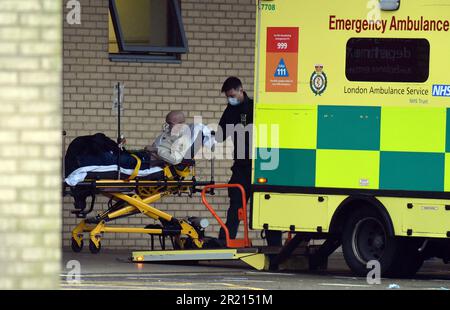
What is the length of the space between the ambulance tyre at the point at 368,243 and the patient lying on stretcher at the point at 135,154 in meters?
1.85

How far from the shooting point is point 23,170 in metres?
6.64

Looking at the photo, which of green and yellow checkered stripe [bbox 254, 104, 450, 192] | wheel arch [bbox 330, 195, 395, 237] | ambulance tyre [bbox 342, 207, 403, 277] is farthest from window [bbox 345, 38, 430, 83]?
ambulance tyre [bbox 342, 207, 403, 277]

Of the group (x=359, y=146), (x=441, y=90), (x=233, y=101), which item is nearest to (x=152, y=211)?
(x=233, y=101)

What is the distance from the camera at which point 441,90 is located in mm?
12867

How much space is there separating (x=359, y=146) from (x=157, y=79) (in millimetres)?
3830

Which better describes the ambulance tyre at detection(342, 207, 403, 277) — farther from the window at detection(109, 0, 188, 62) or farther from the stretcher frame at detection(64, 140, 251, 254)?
the window at detection(109, 0, 188, 62)

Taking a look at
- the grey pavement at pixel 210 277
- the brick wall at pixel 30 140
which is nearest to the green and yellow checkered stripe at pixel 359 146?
the grey pavement at pixel 210 277

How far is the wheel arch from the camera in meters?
13.1

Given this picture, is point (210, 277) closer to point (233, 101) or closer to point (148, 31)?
point (233, 101)

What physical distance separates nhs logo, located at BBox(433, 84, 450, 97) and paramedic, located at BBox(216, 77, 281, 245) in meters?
2.26

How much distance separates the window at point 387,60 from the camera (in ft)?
42.7

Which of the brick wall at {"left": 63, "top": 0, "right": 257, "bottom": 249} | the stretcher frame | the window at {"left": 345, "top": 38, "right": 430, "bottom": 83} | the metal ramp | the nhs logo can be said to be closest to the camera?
the nhs logo

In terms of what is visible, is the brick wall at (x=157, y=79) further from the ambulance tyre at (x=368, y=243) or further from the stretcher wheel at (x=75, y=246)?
the ambulance tyre at (x=368, y=243)
